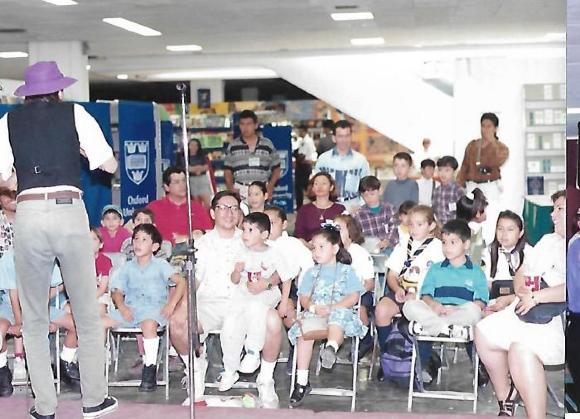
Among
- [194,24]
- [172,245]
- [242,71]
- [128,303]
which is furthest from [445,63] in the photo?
[128,303]

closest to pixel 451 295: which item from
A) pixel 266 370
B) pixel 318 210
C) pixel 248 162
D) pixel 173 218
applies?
pixel 266 370

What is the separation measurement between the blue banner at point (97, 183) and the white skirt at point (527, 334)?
484 cm

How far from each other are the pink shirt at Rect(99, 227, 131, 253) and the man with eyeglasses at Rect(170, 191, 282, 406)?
2.82ft

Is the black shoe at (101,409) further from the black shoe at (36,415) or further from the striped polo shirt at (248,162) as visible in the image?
the striped polo shirt at (248,162)

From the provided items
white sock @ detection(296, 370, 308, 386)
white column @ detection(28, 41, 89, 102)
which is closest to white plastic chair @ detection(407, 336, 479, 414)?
white sock @ detection(296, 370, 308, 386)

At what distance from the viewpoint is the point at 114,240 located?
603cm

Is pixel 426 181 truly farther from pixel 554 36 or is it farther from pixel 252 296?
pixel 252 296

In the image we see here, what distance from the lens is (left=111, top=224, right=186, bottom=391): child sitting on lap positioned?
5102 mm

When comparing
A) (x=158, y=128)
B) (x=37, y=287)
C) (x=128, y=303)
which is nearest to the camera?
(x=37, y=287)

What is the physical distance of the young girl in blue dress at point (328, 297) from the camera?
15.9 feet

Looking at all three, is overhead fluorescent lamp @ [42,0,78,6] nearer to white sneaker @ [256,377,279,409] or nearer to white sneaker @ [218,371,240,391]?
white sneaker @ [218,371,240,391]

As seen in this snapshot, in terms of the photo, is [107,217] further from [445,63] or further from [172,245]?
[445,63]

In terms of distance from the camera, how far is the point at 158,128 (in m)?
9.76

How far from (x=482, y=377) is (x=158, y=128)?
5330 mm
